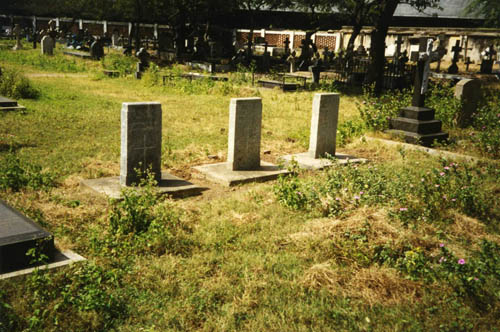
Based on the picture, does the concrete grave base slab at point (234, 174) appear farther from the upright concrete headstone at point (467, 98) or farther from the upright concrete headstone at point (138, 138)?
the upright concrete headstone at point (467, 98)

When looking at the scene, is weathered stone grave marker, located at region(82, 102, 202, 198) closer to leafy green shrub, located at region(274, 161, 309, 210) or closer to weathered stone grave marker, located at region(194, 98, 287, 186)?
A: weathered stone grave marker, located at region(194, 98, 287, 186)

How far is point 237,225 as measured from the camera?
5863mm

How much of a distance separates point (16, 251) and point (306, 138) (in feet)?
25.2

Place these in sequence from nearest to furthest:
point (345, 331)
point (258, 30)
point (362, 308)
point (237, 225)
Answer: point (345, 331) < point (362, 308) < point (237, 225) < point (258, 30)

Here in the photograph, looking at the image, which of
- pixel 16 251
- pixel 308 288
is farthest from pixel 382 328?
pixel 16 251

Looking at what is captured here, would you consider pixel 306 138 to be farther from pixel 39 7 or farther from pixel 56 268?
pixel 39 7

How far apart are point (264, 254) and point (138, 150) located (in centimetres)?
278

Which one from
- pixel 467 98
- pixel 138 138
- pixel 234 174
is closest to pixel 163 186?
pixel 138 138

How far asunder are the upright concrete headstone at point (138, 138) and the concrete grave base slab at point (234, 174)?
112cm

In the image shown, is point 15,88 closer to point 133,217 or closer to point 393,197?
point 133,217

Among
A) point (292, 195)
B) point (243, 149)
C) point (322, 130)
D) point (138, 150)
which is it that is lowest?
point (292, 195)

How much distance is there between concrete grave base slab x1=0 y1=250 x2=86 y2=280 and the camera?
4.18m

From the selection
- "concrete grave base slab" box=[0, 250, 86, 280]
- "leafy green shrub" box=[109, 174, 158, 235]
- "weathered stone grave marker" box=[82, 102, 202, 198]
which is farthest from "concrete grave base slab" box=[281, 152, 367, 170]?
"concrete grave base slab" box=[0, 250, 86, 280]

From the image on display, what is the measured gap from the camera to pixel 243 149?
8.20m
